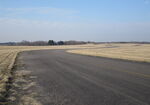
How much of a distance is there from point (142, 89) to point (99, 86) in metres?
1.64

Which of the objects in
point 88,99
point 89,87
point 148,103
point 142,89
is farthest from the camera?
point 89,87

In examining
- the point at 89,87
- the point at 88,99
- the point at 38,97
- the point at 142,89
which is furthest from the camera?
the point at 89,87

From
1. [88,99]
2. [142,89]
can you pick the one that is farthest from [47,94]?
[142,89]

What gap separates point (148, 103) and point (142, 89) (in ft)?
4.46

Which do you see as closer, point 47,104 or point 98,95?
point 47,104

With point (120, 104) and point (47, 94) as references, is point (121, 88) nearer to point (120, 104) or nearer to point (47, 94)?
point (120, 104)

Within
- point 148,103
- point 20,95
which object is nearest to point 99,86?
point 148,103

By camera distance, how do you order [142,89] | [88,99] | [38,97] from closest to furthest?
[88,99], [38,97], [142,89]

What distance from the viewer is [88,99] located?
14.8 ft

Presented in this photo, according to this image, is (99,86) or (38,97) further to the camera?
(99,86)

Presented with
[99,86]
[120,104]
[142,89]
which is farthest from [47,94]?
[142,89]

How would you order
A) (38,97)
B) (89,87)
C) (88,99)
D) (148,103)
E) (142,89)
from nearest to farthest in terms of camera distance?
(148,103)
(88,99)
(38,97)
(142,89)
(89,87)

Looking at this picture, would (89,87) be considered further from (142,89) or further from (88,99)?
(142,89)

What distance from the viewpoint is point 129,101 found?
4227 millimetres
